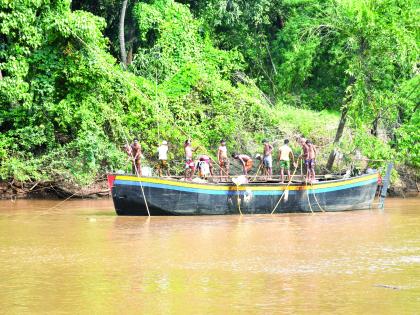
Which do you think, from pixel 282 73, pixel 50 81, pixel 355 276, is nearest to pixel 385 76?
pixel 282 73

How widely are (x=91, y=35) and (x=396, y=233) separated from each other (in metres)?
12.5

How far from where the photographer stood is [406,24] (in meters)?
28.5

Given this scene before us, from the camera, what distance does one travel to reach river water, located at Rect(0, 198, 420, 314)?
1054cm

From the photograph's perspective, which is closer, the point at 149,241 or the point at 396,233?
the point at 149,241

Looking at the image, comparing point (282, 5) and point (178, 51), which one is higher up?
point (282, 5)

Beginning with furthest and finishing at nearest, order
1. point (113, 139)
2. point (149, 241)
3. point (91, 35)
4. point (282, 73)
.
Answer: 1. point (282, 73)
2. point (113, 139)
3. point (91, 35)
4. point (149, 241)

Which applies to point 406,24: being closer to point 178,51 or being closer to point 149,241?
point 178,51

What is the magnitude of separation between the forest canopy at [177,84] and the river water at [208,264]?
5.61 metres

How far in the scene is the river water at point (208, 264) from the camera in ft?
34.6

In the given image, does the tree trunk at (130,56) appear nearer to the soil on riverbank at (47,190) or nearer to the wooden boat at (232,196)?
the soil on riverbank at (47,190)

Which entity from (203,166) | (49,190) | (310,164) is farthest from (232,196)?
(49,190)

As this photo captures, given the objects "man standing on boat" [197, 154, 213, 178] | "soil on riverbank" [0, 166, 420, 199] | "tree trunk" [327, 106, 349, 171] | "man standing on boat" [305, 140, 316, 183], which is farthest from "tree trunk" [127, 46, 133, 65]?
"man standing on boat" [305, 140, 316, 183]

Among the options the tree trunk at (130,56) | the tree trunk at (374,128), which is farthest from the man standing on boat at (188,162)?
the tree trunk at (130,56)

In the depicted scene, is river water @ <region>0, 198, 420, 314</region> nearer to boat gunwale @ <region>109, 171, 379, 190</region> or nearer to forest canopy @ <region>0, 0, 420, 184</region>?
boat gunwale @ <region>109, 171, 379, 190</region>
